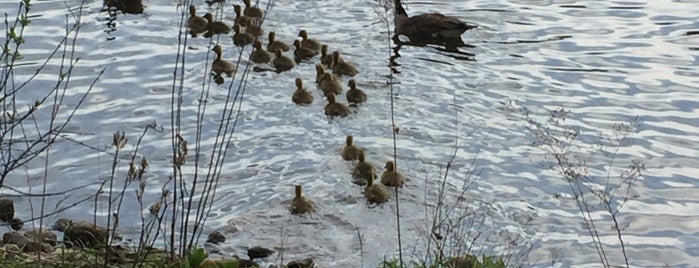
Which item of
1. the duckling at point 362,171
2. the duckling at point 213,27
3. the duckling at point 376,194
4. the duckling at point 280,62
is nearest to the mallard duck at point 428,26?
the duckling at point 280,62

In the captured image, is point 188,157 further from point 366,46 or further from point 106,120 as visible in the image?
point 366,46

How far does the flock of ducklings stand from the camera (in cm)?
871

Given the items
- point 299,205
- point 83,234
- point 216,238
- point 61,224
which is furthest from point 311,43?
point 83,234

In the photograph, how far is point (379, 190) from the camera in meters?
8.59

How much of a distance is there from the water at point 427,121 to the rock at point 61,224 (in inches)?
A: 11.1

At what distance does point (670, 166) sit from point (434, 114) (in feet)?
6.25

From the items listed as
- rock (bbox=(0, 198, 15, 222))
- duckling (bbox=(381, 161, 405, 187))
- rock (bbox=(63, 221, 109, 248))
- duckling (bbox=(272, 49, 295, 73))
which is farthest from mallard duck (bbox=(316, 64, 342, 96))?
rock (bbox=(63, 221, 109, 248))

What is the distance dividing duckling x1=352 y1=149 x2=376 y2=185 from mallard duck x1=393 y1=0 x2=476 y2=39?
10.9 ft

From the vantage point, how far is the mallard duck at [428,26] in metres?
12.0

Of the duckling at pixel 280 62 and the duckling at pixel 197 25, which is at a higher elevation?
the duckling at pixel 197 25

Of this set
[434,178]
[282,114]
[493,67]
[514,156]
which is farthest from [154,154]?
Answer: [493,67]

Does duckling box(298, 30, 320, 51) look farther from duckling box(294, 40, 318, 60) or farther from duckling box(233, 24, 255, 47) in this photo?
duckling box(233, 24, 255, 47)

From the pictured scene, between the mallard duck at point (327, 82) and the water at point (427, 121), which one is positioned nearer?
the water at point (427, 121)

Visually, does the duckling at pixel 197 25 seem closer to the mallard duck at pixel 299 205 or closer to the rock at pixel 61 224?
the mallard duck at pixel 299 205
